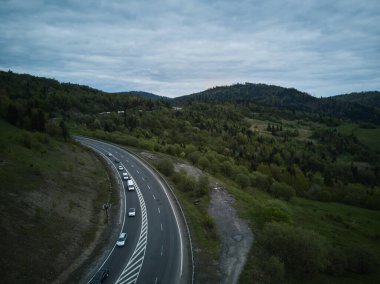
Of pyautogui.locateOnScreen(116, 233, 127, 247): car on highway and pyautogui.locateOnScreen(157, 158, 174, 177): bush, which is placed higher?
pyautogui.locateOnScreen(157, 158, 174, 177): bush

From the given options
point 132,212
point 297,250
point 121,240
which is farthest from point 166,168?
point 297,250

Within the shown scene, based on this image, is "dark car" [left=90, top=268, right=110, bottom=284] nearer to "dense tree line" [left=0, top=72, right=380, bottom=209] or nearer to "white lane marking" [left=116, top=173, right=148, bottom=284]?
"white lane marking" [left=116, top=173, right=148, bottom=284]

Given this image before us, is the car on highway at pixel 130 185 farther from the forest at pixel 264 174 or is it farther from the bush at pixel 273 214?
the bush at pixel 273 214

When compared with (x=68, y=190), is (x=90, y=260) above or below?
below

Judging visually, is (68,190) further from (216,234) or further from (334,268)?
(334,268)

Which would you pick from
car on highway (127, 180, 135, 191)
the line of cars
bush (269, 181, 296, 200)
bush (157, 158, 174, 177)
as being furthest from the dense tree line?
the line of cars

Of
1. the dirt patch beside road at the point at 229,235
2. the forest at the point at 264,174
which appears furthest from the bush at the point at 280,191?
the dirt patch beside road at the point at 229,235

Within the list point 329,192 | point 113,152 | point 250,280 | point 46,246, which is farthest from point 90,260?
point 329,192
